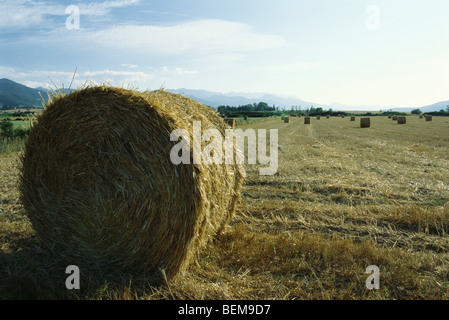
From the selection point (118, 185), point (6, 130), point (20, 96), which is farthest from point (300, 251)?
point (20, 96)

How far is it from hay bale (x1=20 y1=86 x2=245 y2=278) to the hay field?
306mm

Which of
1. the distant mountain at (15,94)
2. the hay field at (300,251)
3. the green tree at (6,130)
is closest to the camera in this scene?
the hay field at (300,251)

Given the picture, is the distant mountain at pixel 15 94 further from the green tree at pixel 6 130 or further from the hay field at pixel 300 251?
the hay field at pixel 300 251

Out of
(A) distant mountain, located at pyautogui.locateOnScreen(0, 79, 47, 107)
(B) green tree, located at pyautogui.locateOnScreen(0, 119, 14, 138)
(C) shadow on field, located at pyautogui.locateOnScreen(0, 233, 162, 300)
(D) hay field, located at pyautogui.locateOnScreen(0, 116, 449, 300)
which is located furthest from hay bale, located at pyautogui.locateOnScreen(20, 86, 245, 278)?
(A) distant mountain, located at pyautogui.locateOnScreen(0, 79, 47, 107)

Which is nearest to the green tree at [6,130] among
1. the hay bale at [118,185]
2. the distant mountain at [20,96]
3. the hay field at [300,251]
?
the distant mountain at [20,96]

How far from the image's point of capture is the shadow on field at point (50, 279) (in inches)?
132

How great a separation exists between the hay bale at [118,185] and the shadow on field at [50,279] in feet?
0.47

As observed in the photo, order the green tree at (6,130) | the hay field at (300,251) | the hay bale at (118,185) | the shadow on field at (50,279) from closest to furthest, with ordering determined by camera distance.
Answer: the shadow on field at (50,279) < the hay field at (300,251) < the hay bale at (118,185) < the green tree at (6,130)

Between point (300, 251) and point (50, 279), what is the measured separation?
291 cm

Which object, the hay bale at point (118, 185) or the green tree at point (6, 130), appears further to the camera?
the green tree at point (6, 130)

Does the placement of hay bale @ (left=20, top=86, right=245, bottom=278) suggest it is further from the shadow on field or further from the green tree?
the green tree

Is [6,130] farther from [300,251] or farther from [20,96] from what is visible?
[20,96]

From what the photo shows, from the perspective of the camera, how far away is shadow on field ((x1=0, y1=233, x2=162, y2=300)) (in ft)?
11.0
